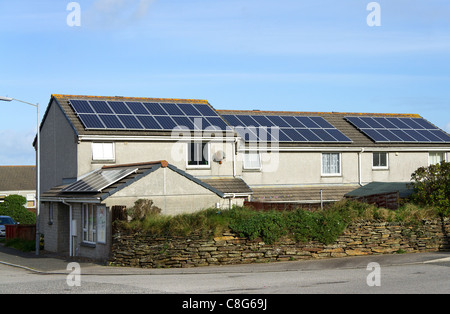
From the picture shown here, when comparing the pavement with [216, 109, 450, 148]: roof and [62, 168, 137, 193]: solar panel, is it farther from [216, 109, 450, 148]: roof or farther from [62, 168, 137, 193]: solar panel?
[216, 109, 450, 148]: roof

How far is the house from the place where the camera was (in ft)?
80.2

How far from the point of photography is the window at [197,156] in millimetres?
30202

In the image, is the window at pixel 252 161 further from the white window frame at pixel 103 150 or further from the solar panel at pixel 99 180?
the solar panel at pixel 99 180

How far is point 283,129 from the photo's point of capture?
112 feet

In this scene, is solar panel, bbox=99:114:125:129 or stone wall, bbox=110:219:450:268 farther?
solar panel, bbox=99:114:125:129

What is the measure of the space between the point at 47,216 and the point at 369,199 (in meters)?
15.3

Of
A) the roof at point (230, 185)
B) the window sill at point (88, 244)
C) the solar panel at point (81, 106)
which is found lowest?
the window sill at point (88, 244)

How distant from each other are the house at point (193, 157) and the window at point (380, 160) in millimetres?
72

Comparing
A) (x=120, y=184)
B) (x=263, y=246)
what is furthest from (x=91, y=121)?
(x=263, y=246)

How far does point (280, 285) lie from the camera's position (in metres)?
15.3

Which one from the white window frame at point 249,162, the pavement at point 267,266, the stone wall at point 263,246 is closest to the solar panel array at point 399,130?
the white window frame at point 249,162

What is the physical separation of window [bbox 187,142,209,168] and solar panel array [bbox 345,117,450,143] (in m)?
10.6

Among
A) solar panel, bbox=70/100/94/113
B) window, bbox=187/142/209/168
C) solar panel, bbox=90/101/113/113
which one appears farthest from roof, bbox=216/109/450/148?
solar panel, bbox=70/100/94/113

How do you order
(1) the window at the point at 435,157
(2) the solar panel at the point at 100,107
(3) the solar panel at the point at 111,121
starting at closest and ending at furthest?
1. (3) the solar panel at the point at 111,121
2. (2) the solar panel at the point at 100,107
3. (1) the window at the point at 435,157
